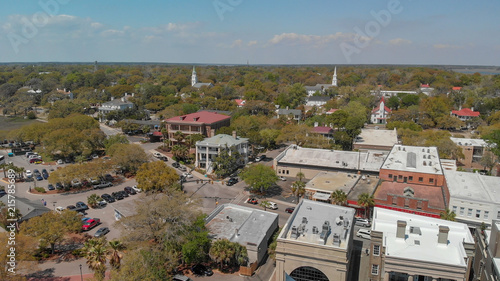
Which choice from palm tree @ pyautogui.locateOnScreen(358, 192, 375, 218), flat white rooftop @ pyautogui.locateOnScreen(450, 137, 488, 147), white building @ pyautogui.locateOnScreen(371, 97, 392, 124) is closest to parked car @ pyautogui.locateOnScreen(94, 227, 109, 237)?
palm tree @ pyautogui.locateOnScreen(358, 192, 375, 218)

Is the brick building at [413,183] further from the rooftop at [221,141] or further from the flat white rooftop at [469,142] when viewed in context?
the rooftop at [221,141]

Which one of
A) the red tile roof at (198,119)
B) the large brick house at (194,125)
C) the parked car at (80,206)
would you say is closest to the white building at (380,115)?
the red tile roof at (198,119)

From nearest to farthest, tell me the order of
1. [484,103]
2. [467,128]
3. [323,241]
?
[323,241], [467,128], [484,103]

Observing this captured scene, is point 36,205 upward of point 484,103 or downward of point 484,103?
downward

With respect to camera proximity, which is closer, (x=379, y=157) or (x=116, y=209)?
(x=116, y=209)

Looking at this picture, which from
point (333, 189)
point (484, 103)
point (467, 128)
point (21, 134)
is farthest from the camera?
point (484, 103)

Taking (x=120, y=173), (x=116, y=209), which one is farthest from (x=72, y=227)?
(x=120, y=173)

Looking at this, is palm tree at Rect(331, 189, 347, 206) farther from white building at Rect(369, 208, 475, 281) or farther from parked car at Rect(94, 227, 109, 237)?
parked car at Rect(94, 227, 109, 237)

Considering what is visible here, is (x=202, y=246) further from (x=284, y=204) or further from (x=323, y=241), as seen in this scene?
(x=284, y=204)
